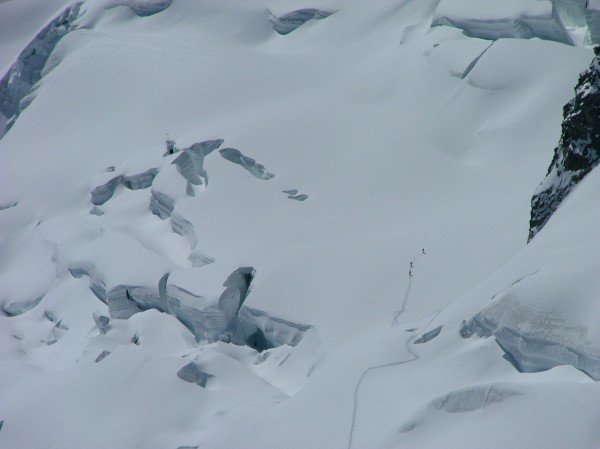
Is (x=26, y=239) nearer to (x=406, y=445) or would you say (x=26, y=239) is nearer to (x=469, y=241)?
(x=469, y=241)

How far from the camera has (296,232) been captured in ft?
66.1

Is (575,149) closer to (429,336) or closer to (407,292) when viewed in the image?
(429,336)

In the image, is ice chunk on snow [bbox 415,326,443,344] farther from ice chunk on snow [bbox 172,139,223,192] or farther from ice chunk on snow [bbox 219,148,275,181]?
ice chunk on snow [bbox 172,139,223,192]

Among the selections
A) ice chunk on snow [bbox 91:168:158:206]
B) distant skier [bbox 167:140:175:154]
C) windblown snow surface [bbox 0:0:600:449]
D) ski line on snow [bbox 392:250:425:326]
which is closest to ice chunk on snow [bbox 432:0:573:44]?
windblown snow surface [bbox 0:0:600:449]

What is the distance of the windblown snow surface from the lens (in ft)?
39.2

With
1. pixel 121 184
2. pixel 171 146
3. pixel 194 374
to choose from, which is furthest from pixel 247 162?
pixel 194 374

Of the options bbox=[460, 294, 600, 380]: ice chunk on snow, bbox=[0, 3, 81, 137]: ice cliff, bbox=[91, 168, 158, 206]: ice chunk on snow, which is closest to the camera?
bbox=[460, 294, 600, 380]: ice chunk on snow

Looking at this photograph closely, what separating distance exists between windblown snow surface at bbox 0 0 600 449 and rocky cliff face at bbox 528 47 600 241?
0.37 meters

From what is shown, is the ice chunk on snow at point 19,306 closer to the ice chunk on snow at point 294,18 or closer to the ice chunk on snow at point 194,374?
the ice chunk on snow at point 194,374

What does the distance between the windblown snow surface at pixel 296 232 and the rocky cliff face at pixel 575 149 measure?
37 centimetres

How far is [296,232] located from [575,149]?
7667mm

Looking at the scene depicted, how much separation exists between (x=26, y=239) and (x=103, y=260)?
488 centimetres

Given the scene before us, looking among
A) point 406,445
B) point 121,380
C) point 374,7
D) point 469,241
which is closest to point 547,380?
point 406,445

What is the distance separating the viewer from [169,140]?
82.2ft
